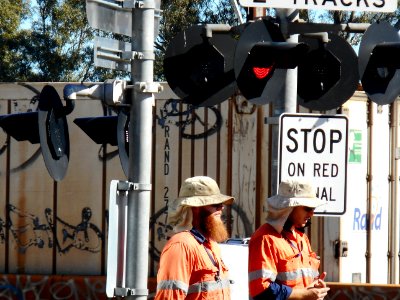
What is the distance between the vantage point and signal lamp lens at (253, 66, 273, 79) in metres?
8.45

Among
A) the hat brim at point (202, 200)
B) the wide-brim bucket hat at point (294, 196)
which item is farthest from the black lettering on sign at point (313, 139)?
the hat brim at point (202, 200)

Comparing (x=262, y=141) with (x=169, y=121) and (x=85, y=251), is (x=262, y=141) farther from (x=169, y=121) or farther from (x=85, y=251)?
(x=85, y=251)

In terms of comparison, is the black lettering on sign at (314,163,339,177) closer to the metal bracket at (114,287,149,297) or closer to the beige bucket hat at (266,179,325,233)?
the beige bucket hat at (266,179,325,233)

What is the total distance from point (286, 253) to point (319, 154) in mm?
1512

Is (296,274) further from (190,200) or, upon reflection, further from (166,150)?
(166,150)

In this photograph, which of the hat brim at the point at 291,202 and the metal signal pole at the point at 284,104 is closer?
the hat brim at the point at 291,202

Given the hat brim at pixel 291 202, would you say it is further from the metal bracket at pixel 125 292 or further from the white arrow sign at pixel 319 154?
the metal bracket at pixel 125 292

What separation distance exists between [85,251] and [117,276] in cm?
639

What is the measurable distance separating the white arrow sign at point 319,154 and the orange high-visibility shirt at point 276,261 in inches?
42.3

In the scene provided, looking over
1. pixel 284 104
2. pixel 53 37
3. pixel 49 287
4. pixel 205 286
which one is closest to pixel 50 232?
pixel 49 287

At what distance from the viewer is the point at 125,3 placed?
297 inches

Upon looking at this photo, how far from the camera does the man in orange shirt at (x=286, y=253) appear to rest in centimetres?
687

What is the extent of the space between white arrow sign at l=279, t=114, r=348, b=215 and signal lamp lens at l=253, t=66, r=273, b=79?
48cm

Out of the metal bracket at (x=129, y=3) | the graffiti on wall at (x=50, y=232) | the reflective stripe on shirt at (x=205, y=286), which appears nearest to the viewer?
the reflective stripe on shirt at (x=205, y=286)
